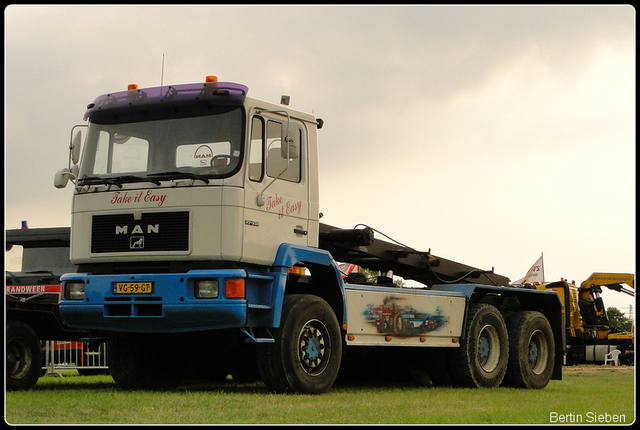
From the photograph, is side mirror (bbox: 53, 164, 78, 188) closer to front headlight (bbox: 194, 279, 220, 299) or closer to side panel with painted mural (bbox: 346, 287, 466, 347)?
front headlight (bbox: 194, 279, 220, 299)

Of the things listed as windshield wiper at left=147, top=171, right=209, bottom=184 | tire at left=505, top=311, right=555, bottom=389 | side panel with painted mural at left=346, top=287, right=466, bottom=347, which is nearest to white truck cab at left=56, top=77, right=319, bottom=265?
windshield wiper at left=147, top=171, right=209, bottom=184

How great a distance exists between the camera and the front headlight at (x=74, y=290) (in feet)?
35.6

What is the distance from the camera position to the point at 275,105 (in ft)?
36.3

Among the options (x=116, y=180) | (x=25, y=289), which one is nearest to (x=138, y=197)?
(x=116, y=180)

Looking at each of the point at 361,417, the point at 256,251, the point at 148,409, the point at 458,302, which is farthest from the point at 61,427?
the point at 458,302

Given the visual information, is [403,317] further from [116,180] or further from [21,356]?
[21,356]

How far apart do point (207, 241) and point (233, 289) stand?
63cm

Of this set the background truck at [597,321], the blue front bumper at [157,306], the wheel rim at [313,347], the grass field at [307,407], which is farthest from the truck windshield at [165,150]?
the background truck at [597,321]

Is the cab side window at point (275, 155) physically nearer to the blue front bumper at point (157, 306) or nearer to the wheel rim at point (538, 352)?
the blue front bumper at point (157, 306)

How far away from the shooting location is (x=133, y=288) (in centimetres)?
1040

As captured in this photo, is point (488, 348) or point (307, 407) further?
point (488, 348)

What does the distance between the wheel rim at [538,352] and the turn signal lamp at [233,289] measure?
6.82 meters

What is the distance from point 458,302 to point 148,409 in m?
6.37

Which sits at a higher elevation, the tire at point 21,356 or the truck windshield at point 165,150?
the truck windshield at point 165,150
